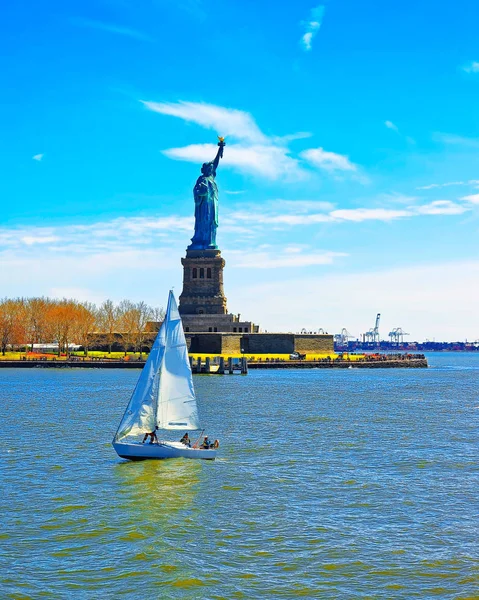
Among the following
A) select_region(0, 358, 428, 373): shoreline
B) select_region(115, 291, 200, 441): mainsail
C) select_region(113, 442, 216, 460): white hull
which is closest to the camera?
select_region(113, 442, 216, 460): white hull

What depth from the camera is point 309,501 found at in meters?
29.8

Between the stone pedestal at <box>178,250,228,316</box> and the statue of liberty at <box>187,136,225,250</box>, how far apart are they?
255cm

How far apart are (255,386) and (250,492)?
2295 inches

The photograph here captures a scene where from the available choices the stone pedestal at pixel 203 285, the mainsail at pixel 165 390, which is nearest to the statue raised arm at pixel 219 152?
the stone pedestal at pixel 203 285

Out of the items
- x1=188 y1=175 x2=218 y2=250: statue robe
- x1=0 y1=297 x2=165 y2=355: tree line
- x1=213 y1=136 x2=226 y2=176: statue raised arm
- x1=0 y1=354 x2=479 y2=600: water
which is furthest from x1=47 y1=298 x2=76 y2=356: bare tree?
x1=0 y1=354 x2=479 y2=600: water

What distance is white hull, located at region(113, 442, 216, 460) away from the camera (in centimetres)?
3666

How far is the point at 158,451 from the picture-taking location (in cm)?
3716

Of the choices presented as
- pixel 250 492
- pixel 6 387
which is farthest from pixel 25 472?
pixel 6 387

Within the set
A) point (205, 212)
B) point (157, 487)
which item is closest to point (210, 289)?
point (205, 212)

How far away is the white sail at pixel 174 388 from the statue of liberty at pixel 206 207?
10263 cm

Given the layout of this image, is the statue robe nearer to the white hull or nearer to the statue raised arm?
the statue raised arm

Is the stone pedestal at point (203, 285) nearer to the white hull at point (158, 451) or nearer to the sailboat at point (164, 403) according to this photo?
the sailboat at point (164, 403)

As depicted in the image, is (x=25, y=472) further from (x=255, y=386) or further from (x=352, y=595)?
(x=255, y=386)

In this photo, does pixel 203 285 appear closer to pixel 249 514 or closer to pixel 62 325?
pixel 62 325
